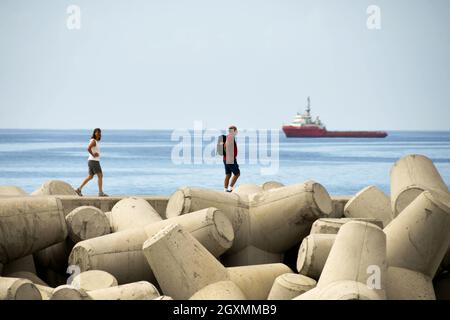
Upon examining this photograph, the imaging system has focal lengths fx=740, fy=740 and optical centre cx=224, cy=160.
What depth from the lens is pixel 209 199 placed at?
6.57m

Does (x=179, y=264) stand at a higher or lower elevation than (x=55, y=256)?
higher

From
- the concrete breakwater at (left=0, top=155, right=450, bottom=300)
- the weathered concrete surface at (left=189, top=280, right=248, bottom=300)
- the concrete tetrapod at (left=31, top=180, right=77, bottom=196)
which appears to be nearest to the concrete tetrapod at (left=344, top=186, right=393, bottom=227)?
the concrete breakwater at (left=0, top=155, right=450, bottom=300)

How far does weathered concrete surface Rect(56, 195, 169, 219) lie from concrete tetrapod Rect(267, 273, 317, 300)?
279 cm

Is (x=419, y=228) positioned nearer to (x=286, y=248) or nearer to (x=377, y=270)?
(x=377, y=270)

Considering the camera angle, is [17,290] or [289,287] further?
[289,287]

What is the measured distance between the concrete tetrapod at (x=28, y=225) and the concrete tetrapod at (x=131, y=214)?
0.64 meters

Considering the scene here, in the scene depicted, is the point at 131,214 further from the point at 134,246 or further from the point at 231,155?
the point at 231,155

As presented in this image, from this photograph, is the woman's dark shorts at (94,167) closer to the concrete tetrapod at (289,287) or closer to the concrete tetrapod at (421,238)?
the concrete tetrapod at (421,238)

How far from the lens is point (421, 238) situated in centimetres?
563

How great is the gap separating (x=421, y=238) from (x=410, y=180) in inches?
51.6

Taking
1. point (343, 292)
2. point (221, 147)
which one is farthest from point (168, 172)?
point (343, 292)

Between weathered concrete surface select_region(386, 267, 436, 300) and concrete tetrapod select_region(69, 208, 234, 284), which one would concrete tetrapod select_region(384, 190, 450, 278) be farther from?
concrete tetrapod select_region(69, 208, 234, 284)
